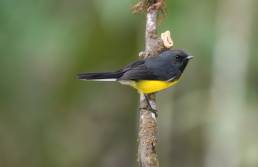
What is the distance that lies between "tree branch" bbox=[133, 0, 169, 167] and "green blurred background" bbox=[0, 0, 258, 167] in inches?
47.1

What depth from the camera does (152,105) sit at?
4.31m

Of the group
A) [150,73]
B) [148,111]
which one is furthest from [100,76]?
[148,111]

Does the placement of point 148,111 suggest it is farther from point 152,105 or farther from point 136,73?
point 136,73

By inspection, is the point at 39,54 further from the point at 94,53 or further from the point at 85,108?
the point at 85,108

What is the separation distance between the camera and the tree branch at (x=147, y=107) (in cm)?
385

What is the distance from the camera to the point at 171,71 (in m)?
4.97

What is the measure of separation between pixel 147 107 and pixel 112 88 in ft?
10.5

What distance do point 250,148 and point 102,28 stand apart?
5.83ft

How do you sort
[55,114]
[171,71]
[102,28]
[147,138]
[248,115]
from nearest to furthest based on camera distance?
[147,138]
[171,71]
[248,115]
[102,28]
[55,114]

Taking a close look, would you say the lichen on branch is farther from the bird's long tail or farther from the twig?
the bird's long tail

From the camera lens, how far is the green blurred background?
5.99 m

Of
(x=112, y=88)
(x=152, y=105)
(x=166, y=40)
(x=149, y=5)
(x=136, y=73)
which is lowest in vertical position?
(x=112, y=88)

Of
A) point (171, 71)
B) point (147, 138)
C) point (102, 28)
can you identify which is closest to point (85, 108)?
point (102, 28)

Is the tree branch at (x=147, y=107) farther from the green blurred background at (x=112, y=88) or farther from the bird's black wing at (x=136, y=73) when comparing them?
the green blurred background at (x=112, y=88)
